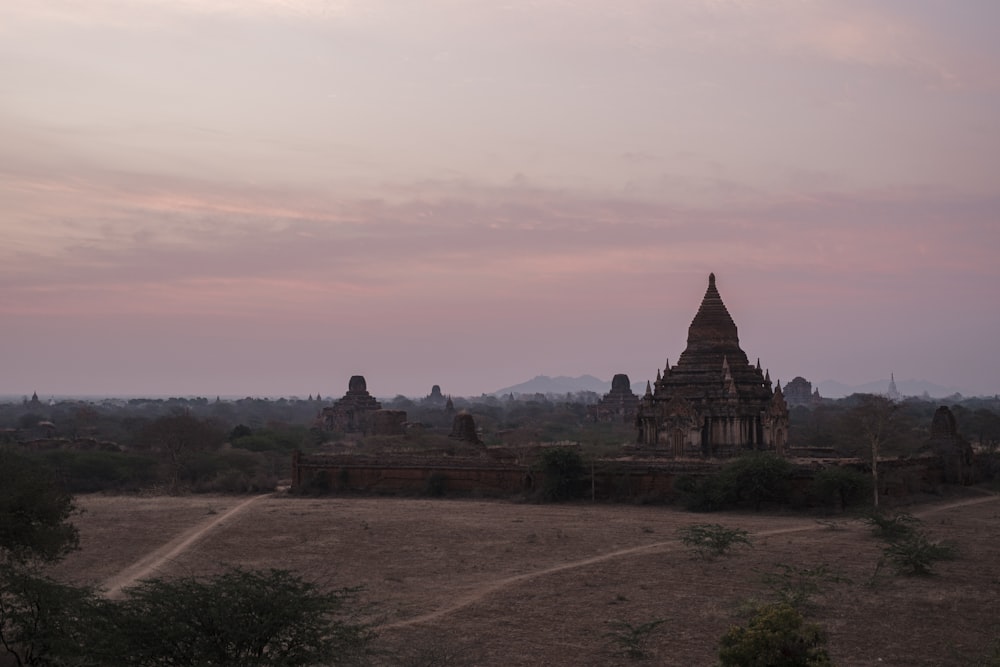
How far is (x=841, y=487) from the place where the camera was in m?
33.6

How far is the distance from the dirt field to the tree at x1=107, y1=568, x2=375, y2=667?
2552 mm

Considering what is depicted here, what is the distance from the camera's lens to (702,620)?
19.0 meters

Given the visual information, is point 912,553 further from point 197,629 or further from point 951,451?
point 951,451

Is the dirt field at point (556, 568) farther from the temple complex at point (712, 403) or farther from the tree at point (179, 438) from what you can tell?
the tree at point (179, 438)

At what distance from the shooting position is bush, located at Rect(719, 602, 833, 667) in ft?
42.2

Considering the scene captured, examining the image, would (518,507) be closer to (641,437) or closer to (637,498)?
(637,498)

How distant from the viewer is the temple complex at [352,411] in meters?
93.8

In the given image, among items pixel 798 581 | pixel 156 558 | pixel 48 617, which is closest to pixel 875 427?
pixel 798 581

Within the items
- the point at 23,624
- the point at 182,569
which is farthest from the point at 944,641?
the point at 182,569

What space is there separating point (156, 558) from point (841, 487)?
21746mm

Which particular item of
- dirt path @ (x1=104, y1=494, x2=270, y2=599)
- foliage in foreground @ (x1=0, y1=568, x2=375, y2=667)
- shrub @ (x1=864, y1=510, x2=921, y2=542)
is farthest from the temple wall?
foliage in foreground @ (x1=0, y1=568, x2=375, y2=667)

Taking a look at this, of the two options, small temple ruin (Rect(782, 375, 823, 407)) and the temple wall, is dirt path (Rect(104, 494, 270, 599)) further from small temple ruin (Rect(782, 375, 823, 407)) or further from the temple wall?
small temple ruin (Rect(782, 375, 823, 407))

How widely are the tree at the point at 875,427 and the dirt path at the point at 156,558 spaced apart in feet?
70.8

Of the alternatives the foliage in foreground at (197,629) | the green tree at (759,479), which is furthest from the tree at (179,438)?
the foliage in foreground at (197,629)
